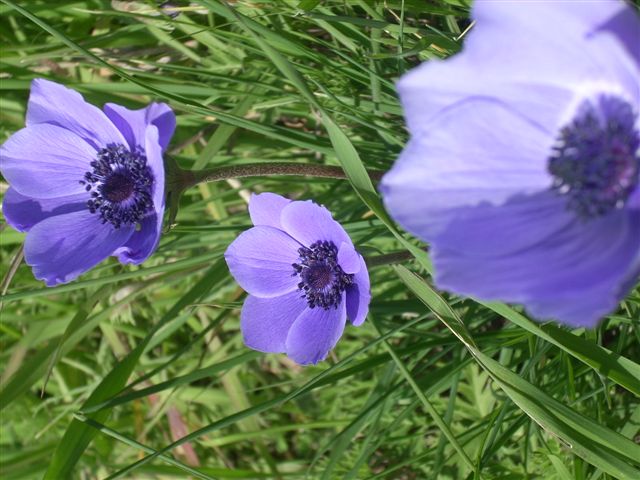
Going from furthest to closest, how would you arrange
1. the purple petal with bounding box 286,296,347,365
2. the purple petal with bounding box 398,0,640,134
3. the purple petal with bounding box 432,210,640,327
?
1. the purple petal with bounding box 286,296,347,365
2. the purple petal with bounding box 398,0,640,134
3. the purple petal with bounding box 432,210,640,327

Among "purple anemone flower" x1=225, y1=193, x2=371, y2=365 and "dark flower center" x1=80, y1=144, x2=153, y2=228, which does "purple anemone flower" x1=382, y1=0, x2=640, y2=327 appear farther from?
"dark flower center" x1=80, y1=144, x2=153, y2=228

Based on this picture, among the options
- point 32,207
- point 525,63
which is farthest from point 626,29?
point 32,207

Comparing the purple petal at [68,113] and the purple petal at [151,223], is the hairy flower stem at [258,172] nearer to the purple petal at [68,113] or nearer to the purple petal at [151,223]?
the purple petal at [151,223]

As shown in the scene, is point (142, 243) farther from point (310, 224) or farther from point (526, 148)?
point (526, 148)

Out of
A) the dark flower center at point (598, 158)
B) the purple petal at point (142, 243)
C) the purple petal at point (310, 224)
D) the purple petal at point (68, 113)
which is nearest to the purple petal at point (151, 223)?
the purple petal at point (142, 243)

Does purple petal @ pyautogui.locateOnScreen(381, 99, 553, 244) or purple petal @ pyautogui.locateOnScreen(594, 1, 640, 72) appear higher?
purple petal @ pyautogui.locateOnScreen(594, 1, 640, 72)

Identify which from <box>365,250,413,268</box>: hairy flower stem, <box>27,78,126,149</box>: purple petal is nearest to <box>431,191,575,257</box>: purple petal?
<box>365,250,413,268</box>: hairy flower stem
